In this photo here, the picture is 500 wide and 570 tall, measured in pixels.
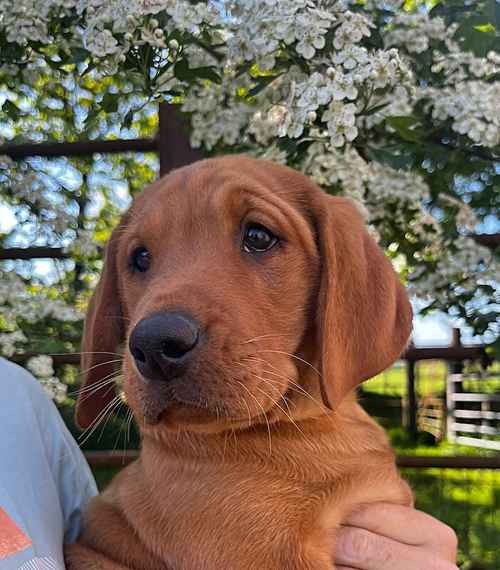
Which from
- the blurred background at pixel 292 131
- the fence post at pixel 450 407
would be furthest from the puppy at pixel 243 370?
the fence post at pixel 450 407

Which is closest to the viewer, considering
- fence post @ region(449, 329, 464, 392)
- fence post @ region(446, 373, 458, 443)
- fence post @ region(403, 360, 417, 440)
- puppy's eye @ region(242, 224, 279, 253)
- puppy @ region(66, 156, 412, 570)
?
puppy @ region(66, 156, 412, 570)

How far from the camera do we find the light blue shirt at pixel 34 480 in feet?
5.95

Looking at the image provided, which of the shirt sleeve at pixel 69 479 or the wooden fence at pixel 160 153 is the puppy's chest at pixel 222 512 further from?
the wooden fence at pixel 160 153

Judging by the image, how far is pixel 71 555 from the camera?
2010 millimetres

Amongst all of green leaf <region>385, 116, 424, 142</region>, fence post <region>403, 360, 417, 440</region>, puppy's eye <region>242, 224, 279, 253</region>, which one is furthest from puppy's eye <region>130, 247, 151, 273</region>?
fence post <region>403, 360, 417, 440</region>

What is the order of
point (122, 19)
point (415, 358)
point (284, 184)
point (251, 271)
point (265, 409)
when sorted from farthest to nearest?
point (415, 358), point (122, 19), point (284, 184), point (251, 271), point (265, 409)

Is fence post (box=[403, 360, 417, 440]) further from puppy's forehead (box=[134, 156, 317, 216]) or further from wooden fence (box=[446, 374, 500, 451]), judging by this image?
puppy's forehead (box=[134, 156, 317, 216])

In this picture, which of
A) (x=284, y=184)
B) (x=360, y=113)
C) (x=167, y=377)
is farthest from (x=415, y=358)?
(x=167, y=377)

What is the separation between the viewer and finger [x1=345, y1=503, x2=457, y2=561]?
1.95 m

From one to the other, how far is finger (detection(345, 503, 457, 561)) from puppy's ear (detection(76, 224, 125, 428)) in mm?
850

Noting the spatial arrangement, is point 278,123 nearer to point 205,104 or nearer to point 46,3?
point 205,104

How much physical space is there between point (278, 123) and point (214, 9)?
0.51 meters

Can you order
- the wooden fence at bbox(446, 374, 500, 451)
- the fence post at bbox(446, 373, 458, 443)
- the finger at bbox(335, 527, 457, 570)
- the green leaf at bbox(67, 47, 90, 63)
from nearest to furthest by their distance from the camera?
the finger at bbox(335, 527, 457, 570) → the green leaf at bbox(67, 47, 90, 63) → the wooden fence at bbox(446, 374, 500, 451) → the fence post at bbox(446, 373, 458, 443)

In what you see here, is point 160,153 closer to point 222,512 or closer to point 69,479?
point 69,479
